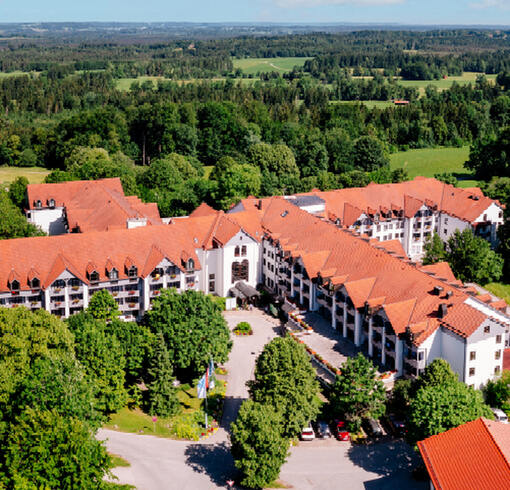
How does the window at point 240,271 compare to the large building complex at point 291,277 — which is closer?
the large building complex at point 291,277

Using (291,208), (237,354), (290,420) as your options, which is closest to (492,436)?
(290,420)

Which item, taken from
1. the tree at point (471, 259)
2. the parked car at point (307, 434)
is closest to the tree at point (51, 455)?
the parked car at point (307, 434)

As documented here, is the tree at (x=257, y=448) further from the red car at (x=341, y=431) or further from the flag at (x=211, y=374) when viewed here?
the flag at (x=211, y=374)

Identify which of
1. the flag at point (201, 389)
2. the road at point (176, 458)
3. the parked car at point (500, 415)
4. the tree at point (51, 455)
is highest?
the tree at point (51, 455)

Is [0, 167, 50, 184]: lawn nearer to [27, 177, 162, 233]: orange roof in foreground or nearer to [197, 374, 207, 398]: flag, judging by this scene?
[27, 177, 162, 233]: orange roof in foreground

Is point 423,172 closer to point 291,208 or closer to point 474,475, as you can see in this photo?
point 291,208

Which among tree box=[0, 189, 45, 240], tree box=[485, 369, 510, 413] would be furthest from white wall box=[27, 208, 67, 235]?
tree box=[485, 369, 510, 413]
